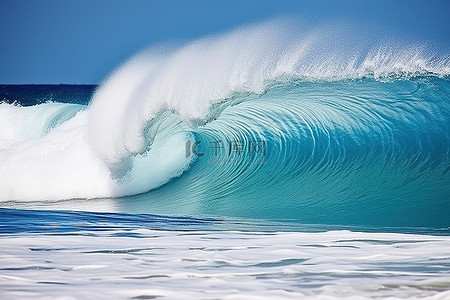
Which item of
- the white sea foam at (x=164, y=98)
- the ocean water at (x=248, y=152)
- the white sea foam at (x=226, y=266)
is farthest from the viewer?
the white sea foam at (x=164, y=98)

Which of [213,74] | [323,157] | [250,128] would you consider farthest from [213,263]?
[250,128]

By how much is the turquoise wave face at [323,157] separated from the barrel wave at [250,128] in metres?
0.02

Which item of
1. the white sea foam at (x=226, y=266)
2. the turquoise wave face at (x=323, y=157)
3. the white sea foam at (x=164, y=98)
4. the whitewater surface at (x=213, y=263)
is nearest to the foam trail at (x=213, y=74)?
the white sea foam at (x=164, y=98)

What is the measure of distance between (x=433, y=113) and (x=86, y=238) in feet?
20.4

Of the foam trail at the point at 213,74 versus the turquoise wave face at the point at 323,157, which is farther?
the foam trail at the point at 213,74

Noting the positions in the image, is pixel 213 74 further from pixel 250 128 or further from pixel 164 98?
pixel 250 128

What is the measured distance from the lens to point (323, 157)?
369 inches

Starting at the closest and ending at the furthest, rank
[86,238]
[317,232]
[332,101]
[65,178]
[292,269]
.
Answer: [292,269]
[86,238]
[317,232]
[65,178]
[332,101]

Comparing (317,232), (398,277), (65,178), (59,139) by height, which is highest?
(59,139)

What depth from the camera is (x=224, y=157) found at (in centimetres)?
1017

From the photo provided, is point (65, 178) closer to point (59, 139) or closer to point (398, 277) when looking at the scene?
point (59, 139)

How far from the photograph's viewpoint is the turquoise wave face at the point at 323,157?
732 cm

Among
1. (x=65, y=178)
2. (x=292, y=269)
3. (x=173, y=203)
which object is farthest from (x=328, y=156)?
(x=292, y=269)

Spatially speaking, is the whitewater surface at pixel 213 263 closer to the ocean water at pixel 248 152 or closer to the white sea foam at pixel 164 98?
the ocean water at pixel 248 152
